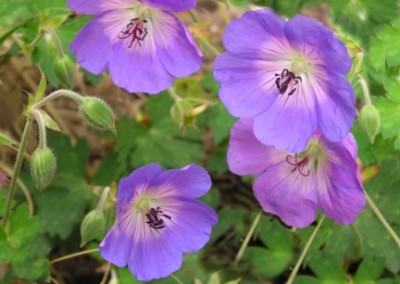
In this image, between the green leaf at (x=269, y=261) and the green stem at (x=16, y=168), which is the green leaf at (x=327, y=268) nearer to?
the green leaf at (x=269, y=261)

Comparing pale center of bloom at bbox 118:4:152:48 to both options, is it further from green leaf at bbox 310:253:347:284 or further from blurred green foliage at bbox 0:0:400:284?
green leaf at bbox 310:253:347:284

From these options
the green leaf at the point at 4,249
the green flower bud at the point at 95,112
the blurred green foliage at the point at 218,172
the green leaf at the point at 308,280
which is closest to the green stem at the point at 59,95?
the green flower bud at the point at 95,112

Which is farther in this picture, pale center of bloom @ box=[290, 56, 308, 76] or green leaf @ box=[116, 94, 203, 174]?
green leaf @ box=[116, 94, 203, 174]

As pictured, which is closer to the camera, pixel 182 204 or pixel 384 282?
pixel 182 204

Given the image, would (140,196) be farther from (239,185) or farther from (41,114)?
(239,185)

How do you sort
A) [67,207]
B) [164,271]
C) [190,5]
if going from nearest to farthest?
[190,5] < [164,271] < [67,207]

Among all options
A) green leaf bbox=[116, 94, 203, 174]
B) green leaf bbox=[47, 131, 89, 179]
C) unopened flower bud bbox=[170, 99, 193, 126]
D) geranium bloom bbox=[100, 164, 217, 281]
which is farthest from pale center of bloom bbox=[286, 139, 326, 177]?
green leaf bbox=[47, 131, 89, 179]

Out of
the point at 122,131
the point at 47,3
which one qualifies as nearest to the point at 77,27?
the point at 47,3
